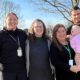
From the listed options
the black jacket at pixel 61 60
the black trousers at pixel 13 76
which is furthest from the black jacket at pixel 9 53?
the black jacket at pixel 61 60

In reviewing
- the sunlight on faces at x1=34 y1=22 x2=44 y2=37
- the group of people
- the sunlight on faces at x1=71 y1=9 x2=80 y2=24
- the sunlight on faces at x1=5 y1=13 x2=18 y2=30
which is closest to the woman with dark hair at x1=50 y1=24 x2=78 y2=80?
the group of people

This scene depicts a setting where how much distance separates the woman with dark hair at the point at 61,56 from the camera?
2238mm

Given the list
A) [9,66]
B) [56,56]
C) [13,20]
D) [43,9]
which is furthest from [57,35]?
[43,9]

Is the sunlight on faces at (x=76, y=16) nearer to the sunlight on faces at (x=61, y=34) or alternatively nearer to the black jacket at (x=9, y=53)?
the sunlight on faces at (x=61, y=34)

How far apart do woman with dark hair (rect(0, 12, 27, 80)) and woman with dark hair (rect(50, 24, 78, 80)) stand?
71 cm

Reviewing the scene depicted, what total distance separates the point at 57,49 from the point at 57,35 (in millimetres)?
332

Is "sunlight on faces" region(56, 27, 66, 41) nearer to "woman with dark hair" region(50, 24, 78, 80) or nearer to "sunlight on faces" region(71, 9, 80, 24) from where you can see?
"woman with dark hair" region(50, 24, 78, 80)

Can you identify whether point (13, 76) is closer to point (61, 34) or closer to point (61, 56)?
point (61, 56)

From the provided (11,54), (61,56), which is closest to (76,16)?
(61,56)

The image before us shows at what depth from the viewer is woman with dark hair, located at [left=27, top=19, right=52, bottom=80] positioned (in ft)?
8.26

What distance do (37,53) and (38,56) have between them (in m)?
0.07

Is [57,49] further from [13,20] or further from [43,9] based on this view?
[43,9]

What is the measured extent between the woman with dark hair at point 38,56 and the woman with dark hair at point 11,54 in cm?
20

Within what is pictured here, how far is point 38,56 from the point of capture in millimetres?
2521
